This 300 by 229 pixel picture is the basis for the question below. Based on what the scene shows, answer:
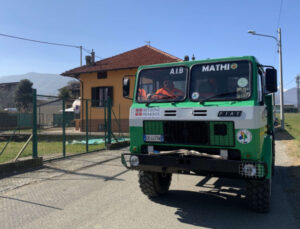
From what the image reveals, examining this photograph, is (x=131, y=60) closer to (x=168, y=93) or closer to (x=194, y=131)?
(x=168, y=93)

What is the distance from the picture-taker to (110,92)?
1997cm

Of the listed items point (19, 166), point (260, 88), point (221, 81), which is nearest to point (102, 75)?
point (19, 166)

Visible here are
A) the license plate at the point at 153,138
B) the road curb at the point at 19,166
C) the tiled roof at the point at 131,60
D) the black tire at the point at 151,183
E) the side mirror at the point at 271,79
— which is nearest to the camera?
the side mirror at the point at 271,79

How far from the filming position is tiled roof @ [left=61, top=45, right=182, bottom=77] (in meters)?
19.1

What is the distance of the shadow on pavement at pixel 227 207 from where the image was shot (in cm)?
393

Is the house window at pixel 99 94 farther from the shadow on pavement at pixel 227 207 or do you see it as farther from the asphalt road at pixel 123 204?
the shadow on pavement at pixel 227 207

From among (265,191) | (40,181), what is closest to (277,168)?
(265,191)

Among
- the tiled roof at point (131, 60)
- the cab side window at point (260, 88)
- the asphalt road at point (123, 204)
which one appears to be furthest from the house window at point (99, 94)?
the cab side window at point (260, 88)

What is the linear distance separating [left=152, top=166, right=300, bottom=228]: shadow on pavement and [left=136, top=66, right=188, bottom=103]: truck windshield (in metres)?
1.91

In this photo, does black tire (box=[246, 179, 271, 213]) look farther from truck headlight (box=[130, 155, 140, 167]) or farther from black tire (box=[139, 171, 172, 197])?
truck headlight (box=[130, 155, 140, 167])

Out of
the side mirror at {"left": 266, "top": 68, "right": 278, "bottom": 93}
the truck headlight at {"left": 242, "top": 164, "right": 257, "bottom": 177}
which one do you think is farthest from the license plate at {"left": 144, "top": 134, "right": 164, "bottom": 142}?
the side mirror at {"left": 266, "top": 68, "right": 278, "bottom": 93}

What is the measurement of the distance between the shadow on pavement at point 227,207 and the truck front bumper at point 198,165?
70 centimetres

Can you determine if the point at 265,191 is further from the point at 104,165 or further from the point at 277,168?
the point at 104,165

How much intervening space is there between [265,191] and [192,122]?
1.54 m
